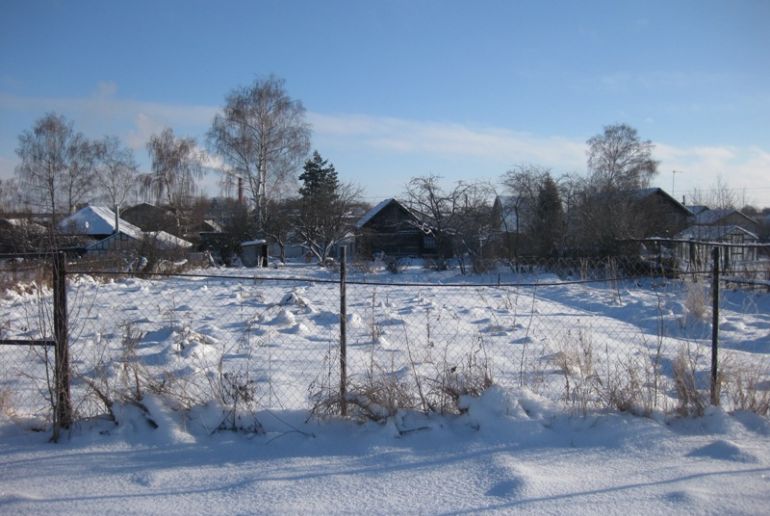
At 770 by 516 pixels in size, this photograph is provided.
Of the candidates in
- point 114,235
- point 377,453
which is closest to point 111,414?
point 377,453

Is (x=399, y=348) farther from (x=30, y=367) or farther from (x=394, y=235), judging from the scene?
(x=394, y=235)

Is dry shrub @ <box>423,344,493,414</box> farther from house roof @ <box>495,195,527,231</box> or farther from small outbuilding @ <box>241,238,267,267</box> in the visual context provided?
small outbuilding @ <box>241,238,267,267</box>

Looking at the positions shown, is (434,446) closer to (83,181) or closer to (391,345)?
(391,345)

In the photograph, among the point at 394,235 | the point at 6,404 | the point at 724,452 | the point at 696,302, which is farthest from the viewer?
the point at 394,235

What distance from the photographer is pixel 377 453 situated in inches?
143

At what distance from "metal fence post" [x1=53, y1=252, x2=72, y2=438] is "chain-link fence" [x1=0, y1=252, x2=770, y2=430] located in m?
0.11

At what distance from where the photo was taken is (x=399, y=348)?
22.5 ft

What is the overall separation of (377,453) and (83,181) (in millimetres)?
40962

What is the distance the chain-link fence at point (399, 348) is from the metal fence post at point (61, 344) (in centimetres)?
11

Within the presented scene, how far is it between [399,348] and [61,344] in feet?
12.6

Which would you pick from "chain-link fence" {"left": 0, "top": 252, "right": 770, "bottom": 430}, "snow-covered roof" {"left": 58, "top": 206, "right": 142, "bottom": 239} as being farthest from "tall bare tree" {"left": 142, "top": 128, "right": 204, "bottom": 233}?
"chain-link fence" {"left": 0, "top": 252, "right": 770, "bottom": 430}

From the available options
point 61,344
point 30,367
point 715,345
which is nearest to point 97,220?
point 30,367

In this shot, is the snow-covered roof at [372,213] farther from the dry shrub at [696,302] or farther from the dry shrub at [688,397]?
the dry shrub at [688,397]

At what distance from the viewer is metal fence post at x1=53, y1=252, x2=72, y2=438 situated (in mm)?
3947
